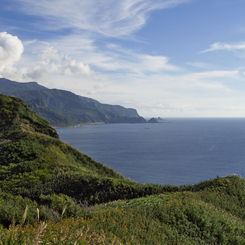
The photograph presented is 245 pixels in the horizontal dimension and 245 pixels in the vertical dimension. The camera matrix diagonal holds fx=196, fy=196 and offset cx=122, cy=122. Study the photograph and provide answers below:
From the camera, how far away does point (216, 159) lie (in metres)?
77.2

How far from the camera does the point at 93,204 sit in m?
12.7

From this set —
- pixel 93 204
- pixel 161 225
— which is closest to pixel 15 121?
pixel 93 204

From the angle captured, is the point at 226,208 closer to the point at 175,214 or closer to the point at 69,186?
the point at 175,214

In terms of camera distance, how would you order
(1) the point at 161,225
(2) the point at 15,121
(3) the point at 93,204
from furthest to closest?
(2) the point at 15,121 < (3) the point at 93,204 < (1) the point at 161,225

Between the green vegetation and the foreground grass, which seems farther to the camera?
the foreground grass

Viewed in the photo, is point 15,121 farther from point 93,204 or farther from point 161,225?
point 161,225

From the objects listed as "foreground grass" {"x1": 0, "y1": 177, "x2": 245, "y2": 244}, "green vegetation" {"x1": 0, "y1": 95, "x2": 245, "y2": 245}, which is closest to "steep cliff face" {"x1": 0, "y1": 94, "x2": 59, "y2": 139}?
"green vegetation" {"x1": 0, "y1": 95, "x2": 245, "y2": 245}

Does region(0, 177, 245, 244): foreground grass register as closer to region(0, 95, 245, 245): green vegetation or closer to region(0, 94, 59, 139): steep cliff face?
region(0, 95, 245, 245): green vegetation

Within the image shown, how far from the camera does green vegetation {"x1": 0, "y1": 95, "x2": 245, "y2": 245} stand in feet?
19.1

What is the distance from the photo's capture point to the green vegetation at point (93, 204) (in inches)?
229

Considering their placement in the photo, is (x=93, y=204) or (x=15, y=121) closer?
(x=93, y=204)

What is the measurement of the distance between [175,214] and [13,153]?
1676cm

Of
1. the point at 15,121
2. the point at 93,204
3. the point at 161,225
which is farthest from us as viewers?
the point at 15,121

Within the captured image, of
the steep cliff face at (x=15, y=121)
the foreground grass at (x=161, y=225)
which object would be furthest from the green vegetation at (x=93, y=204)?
the steep cliff face at (x=15, y=121)
